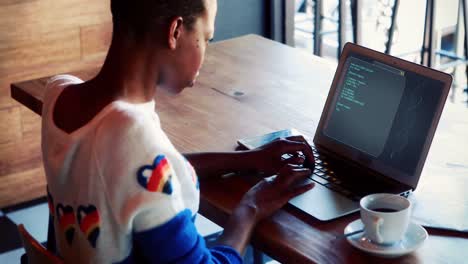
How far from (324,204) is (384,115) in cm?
25

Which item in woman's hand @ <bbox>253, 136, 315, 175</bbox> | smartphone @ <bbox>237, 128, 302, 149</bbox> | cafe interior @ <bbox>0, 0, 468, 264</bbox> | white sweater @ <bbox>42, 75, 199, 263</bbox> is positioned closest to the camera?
white sweater @ <bbox>42, 75, 199, 263</bbox>

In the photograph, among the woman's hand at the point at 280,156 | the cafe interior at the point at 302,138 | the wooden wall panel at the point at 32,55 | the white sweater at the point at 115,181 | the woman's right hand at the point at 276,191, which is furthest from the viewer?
the wooden wall panel at the point at 32,55

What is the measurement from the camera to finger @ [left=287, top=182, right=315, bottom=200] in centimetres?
161

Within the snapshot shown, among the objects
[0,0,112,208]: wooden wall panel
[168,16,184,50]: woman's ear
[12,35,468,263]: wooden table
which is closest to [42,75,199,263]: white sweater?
[168,16,184,50]: woman's ear

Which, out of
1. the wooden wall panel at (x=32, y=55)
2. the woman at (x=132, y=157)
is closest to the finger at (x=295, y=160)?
the woman at (x=132, y=157)

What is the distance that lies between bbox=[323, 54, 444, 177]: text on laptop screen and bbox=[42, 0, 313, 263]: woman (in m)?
0.33

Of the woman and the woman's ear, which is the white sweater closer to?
the woman

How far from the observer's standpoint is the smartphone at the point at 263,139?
6.10 feet

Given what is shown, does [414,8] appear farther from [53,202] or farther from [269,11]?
[53,202]

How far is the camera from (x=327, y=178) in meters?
1.70

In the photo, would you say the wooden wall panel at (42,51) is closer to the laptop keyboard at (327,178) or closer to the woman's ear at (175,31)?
the laptop keyboard at (327,178)

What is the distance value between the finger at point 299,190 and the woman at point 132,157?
0.31 feet

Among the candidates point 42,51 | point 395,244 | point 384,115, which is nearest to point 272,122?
point 384,115

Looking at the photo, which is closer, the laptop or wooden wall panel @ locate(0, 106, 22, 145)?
the laptop
